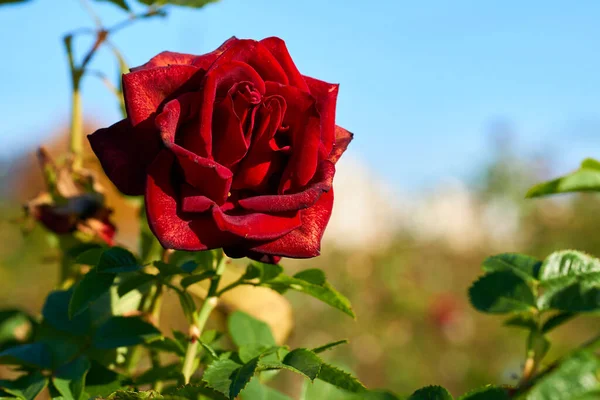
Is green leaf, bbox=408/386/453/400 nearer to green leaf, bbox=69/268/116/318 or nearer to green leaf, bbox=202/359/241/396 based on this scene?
green leaf, bbox=202/359/241/396

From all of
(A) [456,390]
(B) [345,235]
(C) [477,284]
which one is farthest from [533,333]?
(B) [345,235]

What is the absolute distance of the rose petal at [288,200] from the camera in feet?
1.46

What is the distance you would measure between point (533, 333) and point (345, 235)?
21.1 ft

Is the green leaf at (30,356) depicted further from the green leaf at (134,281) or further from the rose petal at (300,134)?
the rose petal at (300,134)

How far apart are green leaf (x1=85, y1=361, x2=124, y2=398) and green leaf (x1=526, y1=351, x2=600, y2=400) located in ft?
1.23

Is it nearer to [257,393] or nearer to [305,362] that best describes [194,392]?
[305,362]

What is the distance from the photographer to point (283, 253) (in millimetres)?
456

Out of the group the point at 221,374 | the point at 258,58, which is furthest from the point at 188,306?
the point at 258,58

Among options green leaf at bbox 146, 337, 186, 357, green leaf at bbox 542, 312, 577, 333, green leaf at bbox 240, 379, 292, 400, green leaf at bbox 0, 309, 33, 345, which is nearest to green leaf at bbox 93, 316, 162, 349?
green leaf at bbox 146, 337, 186, 357

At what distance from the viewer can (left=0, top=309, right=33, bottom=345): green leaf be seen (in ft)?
2.37

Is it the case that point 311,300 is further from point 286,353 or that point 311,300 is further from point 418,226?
point 286,353

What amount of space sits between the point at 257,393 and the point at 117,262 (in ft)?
0.69

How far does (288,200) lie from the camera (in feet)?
1.47

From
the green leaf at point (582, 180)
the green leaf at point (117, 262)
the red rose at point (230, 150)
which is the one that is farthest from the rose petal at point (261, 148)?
the green leaf at point (582, 180)
